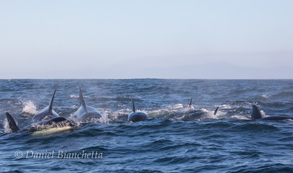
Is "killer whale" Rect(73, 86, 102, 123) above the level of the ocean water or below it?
above

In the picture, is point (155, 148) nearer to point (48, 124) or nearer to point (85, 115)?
point (48, 124)

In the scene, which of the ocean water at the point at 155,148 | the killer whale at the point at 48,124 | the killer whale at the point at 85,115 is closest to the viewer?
the ocean water at the point at 155,148

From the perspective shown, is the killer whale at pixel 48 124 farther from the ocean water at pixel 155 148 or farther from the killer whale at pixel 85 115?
the killer whale at pixel 85 115

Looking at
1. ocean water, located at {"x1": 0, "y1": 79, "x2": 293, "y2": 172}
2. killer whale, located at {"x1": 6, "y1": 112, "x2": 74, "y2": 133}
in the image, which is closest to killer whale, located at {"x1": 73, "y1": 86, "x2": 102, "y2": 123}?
ocean water, located at {"x1": 0, "y1": 79, "x2": 293, "y2": 172}

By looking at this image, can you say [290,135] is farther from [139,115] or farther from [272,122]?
[139,115]

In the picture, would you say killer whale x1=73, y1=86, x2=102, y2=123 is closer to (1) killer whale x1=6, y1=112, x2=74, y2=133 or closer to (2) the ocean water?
(2) the ocean water

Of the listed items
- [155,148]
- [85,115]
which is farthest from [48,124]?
[155,148]

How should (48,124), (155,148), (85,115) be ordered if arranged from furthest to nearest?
(85,115) → (48,124) → (155,148)

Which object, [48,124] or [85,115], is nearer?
[48,124]

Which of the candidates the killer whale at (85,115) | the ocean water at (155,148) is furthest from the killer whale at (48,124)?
the killer whale at (85,115)

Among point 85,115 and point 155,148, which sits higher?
point 85,115

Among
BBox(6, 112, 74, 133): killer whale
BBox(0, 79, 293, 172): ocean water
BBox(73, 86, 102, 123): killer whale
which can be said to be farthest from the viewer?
BBox(73, 86, 102, 123): killer whale

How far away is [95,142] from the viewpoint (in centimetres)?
1009

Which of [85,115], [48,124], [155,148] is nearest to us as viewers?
[155,148]
